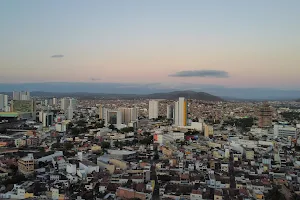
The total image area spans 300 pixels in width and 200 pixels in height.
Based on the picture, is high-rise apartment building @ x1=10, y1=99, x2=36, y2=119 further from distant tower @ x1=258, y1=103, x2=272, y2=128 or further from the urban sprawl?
distant tower @ x1=258, y1=103, x2=272, y2=128

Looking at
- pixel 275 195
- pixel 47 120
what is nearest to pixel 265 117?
Answer: pixel 275 195

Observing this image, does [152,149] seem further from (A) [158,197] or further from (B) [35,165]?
(A) [158,197]

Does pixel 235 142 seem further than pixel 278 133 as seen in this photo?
No

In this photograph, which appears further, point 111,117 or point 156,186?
point 111,117

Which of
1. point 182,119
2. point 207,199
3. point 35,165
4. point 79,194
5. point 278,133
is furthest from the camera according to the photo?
point 182,119

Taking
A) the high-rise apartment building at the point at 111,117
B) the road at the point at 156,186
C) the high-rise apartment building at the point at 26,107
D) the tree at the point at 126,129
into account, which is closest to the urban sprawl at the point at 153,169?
the road at the point at 156,186

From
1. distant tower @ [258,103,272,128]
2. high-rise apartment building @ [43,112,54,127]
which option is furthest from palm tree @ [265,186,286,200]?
high-rise apartment building @ [43,112,54,127]

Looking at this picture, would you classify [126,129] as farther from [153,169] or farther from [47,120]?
[153,169]

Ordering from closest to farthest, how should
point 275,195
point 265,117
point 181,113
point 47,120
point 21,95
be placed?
point 275,195 < point 265,117 < point 181,113 < point 47,120 < point 21,95

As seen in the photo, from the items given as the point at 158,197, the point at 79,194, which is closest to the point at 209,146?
the point at 158,197

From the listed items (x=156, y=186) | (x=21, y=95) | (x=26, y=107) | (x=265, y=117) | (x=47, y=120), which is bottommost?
(x=156, y=186)

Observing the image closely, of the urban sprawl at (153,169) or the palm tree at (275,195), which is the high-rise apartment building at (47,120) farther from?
the palm tree at (275,195)
